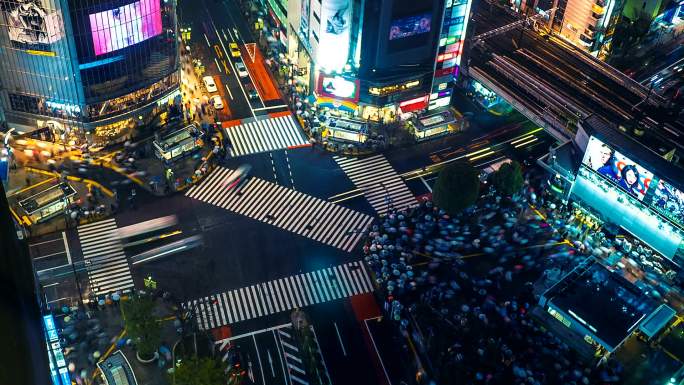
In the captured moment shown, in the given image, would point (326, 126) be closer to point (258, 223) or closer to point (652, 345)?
point (258, 223)

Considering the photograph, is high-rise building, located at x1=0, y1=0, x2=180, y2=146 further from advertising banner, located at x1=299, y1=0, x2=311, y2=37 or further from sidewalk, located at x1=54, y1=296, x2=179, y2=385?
sidewalk, located at x1=54, y1=296, x2=179, y2=385

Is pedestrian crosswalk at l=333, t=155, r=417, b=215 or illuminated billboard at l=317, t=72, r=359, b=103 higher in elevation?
illuminated billboard at l=317, t=72, r=359, b=103

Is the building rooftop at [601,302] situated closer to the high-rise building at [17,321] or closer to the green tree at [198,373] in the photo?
the green tree at [198,373]

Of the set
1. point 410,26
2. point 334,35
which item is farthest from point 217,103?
point 410,26

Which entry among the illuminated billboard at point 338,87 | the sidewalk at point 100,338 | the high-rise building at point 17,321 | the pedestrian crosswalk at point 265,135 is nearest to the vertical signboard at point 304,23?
the illuminated billboard at point 338,87

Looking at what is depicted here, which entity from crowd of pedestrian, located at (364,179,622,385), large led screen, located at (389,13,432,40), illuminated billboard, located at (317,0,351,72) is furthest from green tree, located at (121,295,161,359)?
large led screen, located at (389,13,432,40)
